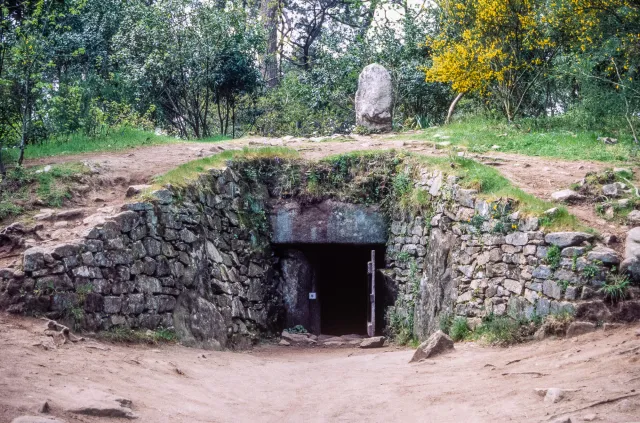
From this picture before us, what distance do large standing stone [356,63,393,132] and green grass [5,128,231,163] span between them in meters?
4.60

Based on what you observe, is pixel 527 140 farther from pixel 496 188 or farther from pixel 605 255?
pixel 605 255

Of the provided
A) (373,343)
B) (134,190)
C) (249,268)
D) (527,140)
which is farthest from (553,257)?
(134,190)

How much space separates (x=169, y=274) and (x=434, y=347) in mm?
3906

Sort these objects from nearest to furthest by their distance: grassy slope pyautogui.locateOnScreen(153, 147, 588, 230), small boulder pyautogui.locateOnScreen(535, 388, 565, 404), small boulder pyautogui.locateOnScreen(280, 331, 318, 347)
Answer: small boulder pyautogui.locateOnScreen(535, 388, 565, 404) → grassy slope pyautogui.locateOnScreen(153, 147, 588, 230) → small boulder pyautogui.locateOnScreen(280, 331, 318, 347)

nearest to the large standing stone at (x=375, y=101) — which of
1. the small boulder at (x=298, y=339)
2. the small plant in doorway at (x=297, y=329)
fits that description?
the small plant in doorway at (x=297, y=329)

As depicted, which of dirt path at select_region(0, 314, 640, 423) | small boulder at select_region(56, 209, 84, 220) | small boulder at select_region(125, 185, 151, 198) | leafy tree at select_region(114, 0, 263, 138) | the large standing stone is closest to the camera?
dirt path at select_region(0, 314, 640, 423)

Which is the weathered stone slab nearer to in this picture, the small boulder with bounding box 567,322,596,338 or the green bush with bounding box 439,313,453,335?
the green bush with bounding box 439,313,453,335

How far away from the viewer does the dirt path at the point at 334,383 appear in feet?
19.7

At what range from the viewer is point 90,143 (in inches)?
580

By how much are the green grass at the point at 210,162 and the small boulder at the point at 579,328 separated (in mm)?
6116

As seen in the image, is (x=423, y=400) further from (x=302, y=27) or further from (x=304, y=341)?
(x=302, y=27)

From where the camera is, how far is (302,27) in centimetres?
2841

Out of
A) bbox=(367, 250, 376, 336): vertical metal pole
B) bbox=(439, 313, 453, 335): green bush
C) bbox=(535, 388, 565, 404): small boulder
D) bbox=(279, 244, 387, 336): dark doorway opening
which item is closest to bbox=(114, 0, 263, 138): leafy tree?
bbox=(279, 244, 387, 336): dark doorway opening

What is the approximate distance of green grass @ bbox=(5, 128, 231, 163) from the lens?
13523mm
